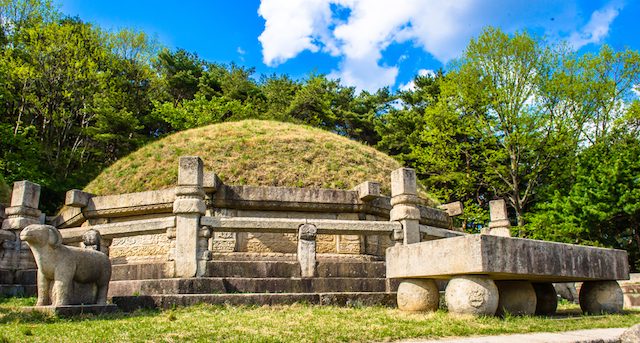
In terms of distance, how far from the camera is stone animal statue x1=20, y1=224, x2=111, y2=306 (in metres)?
6.91

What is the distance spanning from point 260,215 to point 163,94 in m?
25.6

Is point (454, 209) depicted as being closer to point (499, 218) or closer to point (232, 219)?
point (499, 218)

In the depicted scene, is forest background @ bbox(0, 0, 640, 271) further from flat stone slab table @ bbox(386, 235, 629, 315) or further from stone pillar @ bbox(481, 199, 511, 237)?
flat stone slab table @ bbox(386, 235, 629, 315)

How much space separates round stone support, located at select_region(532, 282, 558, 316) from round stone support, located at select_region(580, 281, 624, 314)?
16.0 inches

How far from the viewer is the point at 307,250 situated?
902cm

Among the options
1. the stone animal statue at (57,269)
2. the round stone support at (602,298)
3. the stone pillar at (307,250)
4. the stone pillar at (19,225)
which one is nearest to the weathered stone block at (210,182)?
the stone pillar at (307,250)

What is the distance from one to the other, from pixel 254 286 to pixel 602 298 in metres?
5.40

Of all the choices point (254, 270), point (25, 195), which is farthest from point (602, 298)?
point (25, 195)

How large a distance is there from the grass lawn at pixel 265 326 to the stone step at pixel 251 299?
15.4 inches

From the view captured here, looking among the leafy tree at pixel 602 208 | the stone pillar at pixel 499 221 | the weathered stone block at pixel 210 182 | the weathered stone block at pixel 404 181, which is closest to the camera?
the weathered stone block at pixel 404 181

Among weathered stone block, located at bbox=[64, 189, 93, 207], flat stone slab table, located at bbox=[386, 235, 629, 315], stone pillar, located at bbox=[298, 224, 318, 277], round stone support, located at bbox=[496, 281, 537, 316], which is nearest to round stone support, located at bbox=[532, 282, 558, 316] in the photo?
flat stone slab table, located at bbox=[386, 235, 629, 315]

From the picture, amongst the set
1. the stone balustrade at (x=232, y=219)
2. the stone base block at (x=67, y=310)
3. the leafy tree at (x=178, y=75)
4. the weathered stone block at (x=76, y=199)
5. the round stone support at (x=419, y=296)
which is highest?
the leafy tree at (x=178, y=75)

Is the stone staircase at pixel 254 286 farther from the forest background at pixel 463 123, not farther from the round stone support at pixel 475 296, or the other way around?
the forest background at pixel 463 123

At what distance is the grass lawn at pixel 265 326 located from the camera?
15.4 feet
